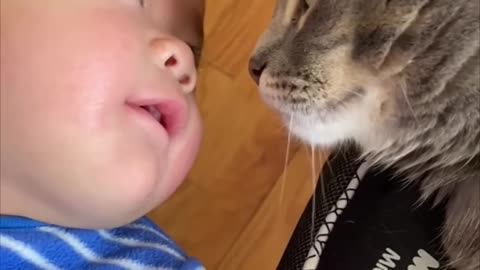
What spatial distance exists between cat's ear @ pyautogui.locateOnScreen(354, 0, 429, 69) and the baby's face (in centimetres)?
20

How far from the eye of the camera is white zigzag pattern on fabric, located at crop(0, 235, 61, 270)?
861 millimetres

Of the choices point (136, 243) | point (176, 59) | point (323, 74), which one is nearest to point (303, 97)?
point (323, 74)

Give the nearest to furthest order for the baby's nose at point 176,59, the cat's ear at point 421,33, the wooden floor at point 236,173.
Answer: the cat's ear at point 421,33, the baby's nose at point 176,59, the wooden floor at point 236,173

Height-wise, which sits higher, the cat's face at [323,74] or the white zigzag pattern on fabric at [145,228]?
the cat's face at [323,74]

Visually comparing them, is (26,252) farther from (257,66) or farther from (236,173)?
(236,173)

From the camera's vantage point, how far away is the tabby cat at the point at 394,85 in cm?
72

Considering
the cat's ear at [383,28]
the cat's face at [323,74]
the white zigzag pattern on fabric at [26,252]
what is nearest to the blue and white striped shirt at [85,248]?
the white zigzag pattern on fabric at [26,252]

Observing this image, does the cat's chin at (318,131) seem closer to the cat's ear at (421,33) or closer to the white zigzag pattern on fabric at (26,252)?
the cat's ear at (421,33)

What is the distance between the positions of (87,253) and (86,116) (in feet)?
0.67

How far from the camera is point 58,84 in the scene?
0.78m

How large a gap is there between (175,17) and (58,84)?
0.55 feet

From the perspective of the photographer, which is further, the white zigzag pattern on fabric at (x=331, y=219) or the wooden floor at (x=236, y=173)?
the wooden floor at (x=236, y=173)

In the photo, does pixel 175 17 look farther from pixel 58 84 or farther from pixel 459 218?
pixel 459 218

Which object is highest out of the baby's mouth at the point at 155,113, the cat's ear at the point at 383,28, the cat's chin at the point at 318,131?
the cat's ear at the point at 383,28
